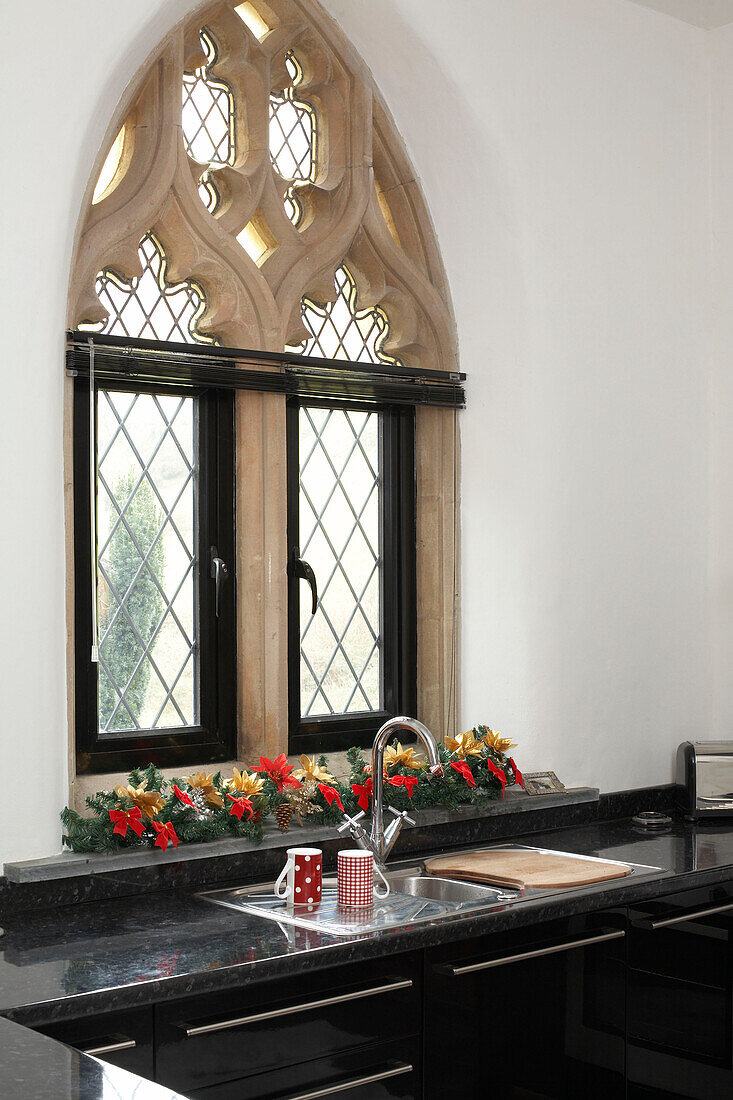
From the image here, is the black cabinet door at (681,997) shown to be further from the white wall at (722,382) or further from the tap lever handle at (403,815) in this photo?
the white wall at (722,382)

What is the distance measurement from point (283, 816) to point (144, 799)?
0.37m

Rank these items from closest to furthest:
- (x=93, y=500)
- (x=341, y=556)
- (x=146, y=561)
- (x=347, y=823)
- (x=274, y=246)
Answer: (x=347, y=823) < (x=93, y=500) < (x=146, y=561) < (x=274, y=246) < (x=341, y=556)

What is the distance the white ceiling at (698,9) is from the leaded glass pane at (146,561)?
6.60 ft

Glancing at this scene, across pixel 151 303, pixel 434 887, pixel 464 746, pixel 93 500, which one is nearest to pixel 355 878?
pixel 434 887

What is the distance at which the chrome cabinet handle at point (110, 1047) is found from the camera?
2.05m

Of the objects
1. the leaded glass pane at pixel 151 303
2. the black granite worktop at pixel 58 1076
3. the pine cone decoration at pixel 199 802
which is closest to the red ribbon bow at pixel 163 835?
the pine cone decoration at pixel 199 802

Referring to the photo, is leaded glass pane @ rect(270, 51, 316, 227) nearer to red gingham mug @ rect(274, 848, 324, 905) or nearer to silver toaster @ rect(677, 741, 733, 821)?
red gingham mug @ rect(274, 848, 324, 905)

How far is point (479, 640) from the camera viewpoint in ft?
11.9

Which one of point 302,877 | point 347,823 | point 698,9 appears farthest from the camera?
point 698,9

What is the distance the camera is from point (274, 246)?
3.35 meters

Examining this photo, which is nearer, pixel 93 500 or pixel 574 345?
pixel 93 500

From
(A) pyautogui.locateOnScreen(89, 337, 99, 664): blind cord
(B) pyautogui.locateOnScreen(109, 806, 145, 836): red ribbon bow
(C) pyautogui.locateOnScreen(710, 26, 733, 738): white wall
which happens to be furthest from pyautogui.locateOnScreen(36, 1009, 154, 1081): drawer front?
(C) pyautogui.locateOnScreen(710, 26, 733, 738): white wall

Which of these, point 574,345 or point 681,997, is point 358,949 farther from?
point 574,345

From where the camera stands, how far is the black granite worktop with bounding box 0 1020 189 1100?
4.90 ft
